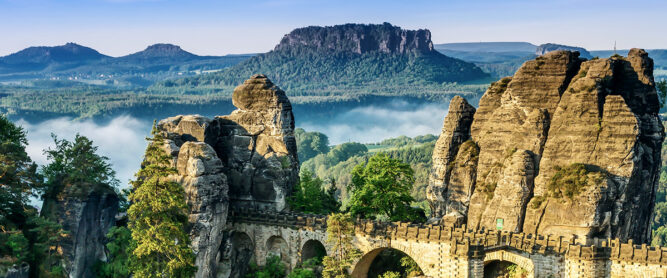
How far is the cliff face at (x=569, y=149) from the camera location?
1993 inches

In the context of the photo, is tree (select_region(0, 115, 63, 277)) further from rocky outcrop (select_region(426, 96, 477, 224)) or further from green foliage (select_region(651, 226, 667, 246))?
green foliage (select_region(651, 226, 667, 246))

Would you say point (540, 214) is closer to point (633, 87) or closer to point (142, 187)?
point (633, 87)

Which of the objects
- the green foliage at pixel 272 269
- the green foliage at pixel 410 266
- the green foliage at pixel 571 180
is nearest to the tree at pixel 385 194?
the green foliage at pixel 410 266

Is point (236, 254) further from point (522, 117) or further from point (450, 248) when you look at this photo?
point (522, 117)

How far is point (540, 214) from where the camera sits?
51750 mm

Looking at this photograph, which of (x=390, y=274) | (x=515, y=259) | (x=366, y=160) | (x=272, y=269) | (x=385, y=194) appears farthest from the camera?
(x=366, y=160)

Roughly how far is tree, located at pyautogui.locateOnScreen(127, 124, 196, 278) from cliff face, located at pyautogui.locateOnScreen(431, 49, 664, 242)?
19.1 meters

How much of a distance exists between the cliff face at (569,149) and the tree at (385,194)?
2667mm

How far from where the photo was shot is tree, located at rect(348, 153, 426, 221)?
5934cm

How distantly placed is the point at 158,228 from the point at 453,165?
21906 mm

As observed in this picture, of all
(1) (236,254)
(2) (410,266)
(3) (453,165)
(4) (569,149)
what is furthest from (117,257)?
(4) (569,149)

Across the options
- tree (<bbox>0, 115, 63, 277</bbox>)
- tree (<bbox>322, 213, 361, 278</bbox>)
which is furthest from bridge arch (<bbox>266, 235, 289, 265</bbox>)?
tree (<bbox>0, 115, 63, 277</bbox>)

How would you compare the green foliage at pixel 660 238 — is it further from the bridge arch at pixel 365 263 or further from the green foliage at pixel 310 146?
the green foliage at pixel 310 146

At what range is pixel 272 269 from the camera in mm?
57562
